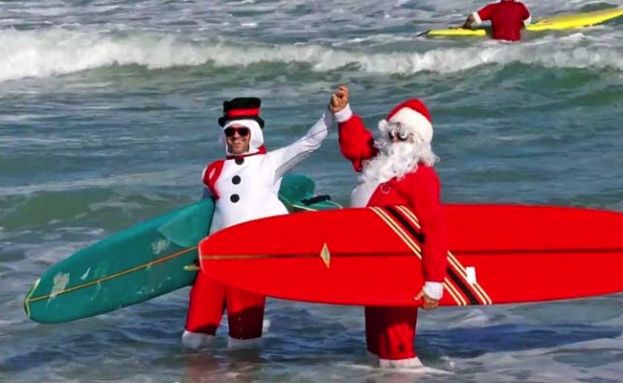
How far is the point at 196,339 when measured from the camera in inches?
265

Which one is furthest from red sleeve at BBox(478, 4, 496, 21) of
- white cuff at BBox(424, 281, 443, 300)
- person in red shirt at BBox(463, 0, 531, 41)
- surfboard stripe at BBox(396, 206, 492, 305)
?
white cuff at BBox(424, 281, 443, 300)

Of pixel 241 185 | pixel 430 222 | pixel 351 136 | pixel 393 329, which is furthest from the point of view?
pixel 241 185

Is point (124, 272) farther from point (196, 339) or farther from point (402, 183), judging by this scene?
point (402, 183)

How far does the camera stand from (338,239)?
241 inches

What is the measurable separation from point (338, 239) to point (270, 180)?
1.64ft

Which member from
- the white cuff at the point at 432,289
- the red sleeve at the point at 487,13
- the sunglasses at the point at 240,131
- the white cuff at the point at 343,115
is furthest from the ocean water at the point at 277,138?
the white cuff at the point at 343,115

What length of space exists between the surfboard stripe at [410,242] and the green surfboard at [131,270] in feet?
3.28

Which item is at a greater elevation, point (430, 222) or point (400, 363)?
point (430, 222)

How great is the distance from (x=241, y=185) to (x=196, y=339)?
804 millimetres

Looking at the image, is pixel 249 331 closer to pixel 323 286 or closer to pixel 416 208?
pixel 323 286

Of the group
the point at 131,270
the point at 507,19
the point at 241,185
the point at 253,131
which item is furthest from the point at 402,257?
the point at 507,19

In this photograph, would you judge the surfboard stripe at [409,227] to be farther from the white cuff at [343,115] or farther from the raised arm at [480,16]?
the raised arm at [480,16]

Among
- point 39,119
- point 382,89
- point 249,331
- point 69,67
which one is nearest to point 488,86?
point 382,89

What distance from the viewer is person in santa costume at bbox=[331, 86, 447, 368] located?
588cm
